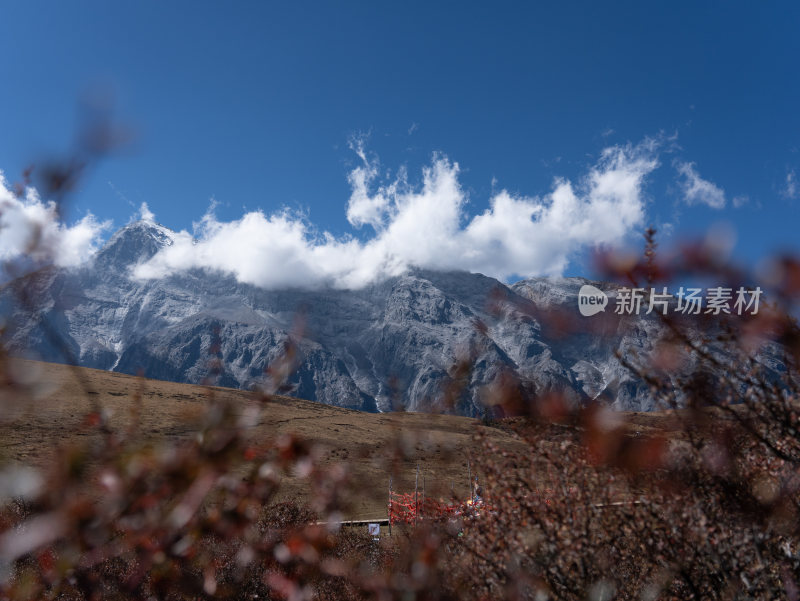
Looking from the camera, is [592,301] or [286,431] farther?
[286,431]

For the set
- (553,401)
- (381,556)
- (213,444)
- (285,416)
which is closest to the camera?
(213,444)

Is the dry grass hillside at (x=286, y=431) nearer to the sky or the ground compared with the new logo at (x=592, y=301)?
nearer to the ground

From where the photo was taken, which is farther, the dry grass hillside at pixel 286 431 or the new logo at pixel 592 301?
the dry grass hillside at pixel 286 431

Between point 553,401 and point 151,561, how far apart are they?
3.54m

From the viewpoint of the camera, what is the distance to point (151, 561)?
7.38 feet

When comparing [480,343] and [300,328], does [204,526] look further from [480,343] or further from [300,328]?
[480,343]

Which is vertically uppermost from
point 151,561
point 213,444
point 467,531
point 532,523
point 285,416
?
point 213,444

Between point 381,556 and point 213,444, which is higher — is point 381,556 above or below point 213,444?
below

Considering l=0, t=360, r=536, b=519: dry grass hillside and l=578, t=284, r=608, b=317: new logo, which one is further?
l=0, t=360, r=536, b=519: dry grass hillside

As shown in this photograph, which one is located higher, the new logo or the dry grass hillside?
the new logo

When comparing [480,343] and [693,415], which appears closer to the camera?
[480,343]

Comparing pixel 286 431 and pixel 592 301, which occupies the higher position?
pixel 592 301

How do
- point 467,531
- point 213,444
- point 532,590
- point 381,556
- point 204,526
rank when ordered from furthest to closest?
point 381,556, point 467,531, point 532,590, point 204,526, point 213,444

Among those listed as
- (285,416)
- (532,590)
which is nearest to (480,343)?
(532,590)
